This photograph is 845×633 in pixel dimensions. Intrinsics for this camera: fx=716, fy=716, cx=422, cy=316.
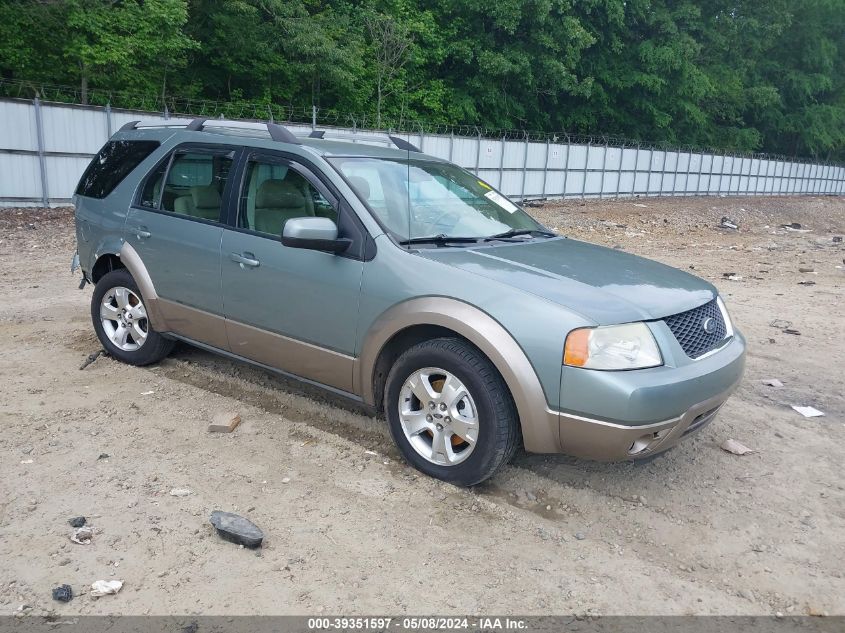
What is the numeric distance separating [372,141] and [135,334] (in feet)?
7.58

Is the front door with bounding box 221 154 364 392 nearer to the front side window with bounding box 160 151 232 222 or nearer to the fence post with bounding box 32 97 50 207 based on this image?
the front side window with bounding box 160 151 232 222

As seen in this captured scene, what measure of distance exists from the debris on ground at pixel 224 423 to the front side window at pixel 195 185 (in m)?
1.28

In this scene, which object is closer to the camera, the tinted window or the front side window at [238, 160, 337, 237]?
the front side window at [238, 160, 337, 237]

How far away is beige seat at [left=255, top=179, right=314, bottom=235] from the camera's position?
437cm

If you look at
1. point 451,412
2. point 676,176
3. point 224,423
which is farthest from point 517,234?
point 676,176

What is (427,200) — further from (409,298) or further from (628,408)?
(628,408)

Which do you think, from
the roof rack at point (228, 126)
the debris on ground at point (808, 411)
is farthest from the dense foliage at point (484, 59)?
the debris on ground at point (808, 411)

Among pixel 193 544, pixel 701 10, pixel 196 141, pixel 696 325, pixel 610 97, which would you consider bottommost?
pixel 193 544

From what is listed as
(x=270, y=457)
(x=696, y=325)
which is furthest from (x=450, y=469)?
(x=696, y=325)

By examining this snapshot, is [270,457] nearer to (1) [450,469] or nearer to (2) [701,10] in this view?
(1) [450,469]

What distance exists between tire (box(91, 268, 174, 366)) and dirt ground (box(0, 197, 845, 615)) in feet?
0.48

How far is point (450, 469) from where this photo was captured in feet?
12.3

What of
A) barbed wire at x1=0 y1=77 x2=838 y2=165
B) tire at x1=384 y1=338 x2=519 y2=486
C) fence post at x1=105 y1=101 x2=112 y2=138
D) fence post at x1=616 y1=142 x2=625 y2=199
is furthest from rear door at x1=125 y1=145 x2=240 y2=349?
fence post at x1=616 y1=142 x2=625 y2=199

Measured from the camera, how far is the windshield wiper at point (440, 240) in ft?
13.2
